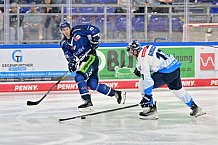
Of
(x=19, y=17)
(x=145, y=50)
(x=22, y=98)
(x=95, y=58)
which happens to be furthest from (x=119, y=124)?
(x=19, y=17)

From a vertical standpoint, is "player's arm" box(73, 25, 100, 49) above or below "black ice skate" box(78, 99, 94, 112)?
above

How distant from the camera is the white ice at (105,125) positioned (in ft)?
16.4

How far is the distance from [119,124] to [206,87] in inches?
165

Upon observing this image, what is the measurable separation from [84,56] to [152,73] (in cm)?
98

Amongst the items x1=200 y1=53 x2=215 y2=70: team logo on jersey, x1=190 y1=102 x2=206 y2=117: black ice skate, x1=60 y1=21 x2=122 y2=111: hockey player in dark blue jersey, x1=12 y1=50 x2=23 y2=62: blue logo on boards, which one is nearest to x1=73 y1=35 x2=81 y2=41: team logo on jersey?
x1=60 y1=21 x2=122 y2=111: hockey player in dark blue jersey

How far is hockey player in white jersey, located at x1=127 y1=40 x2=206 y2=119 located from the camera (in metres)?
6.05

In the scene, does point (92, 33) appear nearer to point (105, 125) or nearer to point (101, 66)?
point (105, 125)

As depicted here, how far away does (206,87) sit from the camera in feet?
32.2

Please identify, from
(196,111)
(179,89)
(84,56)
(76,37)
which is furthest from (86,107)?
(196,111)

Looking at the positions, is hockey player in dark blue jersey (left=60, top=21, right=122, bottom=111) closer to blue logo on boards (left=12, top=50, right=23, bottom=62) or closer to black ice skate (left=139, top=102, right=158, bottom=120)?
black ice skate (left=139, top=102, right=158, bottom=120)

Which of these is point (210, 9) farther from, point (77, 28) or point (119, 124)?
point (119, 124)

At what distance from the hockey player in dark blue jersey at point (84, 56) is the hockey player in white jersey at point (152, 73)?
0.67 metres

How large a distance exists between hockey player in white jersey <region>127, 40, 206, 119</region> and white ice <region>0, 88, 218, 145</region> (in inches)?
6.2

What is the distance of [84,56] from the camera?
22.5 ft
